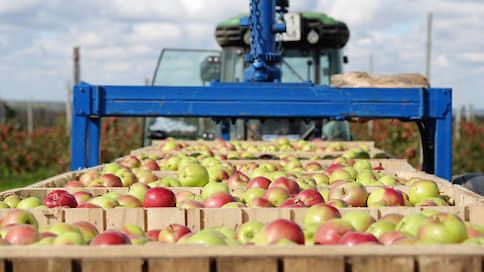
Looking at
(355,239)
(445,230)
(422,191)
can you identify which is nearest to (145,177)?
(422,191)

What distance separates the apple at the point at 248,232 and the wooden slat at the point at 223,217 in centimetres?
28

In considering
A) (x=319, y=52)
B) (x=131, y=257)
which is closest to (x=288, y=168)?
(x=131, y=257)

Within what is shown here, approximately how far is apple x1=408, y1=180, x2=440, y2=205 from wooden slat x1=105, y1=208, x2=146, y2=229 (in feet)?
5.50

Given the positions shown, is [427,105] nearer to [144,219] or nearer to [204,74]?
[144,219]

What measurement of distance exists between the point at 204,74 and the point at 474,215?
672 cm

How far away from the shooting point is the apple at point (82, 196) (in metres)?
3.26

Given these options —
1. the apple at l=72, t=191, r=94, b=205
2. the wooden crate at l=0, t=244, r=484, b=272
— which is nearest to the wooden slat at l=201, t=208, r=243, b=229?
the wooden crate at l=0, t=244, r=484, b=272

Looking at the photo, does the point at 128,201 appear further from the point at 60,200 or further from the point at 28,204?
the point at 28,204

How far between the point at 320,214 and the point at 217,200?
667 mm

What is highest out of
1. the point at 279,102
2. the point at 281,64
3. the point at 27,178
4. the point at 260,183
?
the point at 281,64

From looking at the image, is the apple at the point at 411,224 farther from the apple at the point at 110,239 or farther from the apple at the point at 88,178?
the apple at the point at 88,178

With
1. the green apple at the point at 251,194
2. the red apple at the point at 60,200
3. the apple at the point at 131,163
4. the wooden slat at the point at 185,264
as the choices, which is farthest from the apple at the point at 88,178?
the wooden slat at the point at 185,264

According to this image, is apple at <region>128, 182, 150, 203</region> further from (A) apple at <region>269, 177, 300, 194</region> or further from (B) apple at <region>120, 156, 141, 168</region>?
(B) apple at <region>120, 156, 141, 168</region>

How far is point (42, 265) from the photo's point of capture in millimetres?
1583
